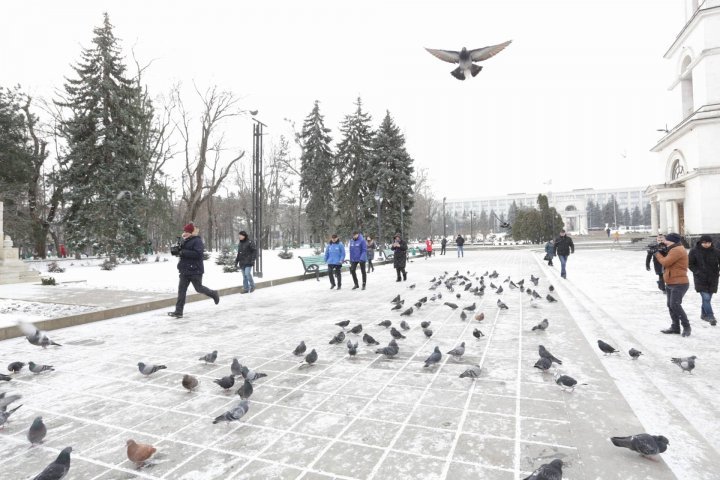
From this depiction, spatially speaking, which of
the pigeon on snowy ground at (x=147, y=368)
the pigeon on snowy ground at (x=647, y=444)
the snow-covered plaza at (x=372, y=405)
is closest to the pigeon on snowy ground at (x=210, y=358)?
the snow-covered plaza at (x=372, y=405)

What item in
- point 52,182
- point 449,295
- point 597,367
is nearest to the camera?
point 597,367

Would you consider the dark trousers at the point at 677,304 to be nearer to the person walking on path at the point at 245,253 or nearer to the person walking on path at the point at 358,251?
the person walking on path at the point at 358,251

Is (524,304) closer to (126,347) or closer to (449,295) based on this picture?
(449,295)

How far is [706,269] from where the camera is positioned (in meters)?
6.53

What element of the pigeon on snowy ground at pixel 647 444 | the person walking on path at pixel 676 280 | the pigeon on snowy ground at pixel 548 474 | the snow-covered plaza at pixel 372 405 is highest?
the person walking on path at pixel 676 280

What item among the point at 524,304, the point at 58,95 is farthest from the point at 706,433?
the point at 58,95

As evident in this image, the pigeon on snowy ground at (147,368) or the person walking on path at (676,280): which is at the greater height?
the person walking on path at (676,280)

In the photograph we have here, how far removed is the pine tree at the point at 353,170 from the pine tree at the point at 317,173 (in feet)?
3.38

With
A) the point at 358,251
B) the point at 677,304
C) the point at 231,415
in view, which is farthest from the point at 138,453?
the point at 358,251

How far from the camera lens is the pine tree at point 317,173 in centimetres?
4091

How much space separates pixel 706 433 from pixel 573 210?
100974mm

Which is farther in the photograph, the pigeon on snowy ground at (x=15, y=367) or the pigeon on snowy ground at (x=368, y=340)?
the pigeon on snowy ground at (x=368, y=340)

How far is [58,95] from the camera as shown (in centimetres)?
2831

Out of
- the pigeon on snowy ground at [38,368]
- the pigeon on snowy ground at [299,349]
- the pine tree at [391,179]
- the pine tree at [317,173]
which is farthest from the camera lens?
the pine tree at [317,173]
